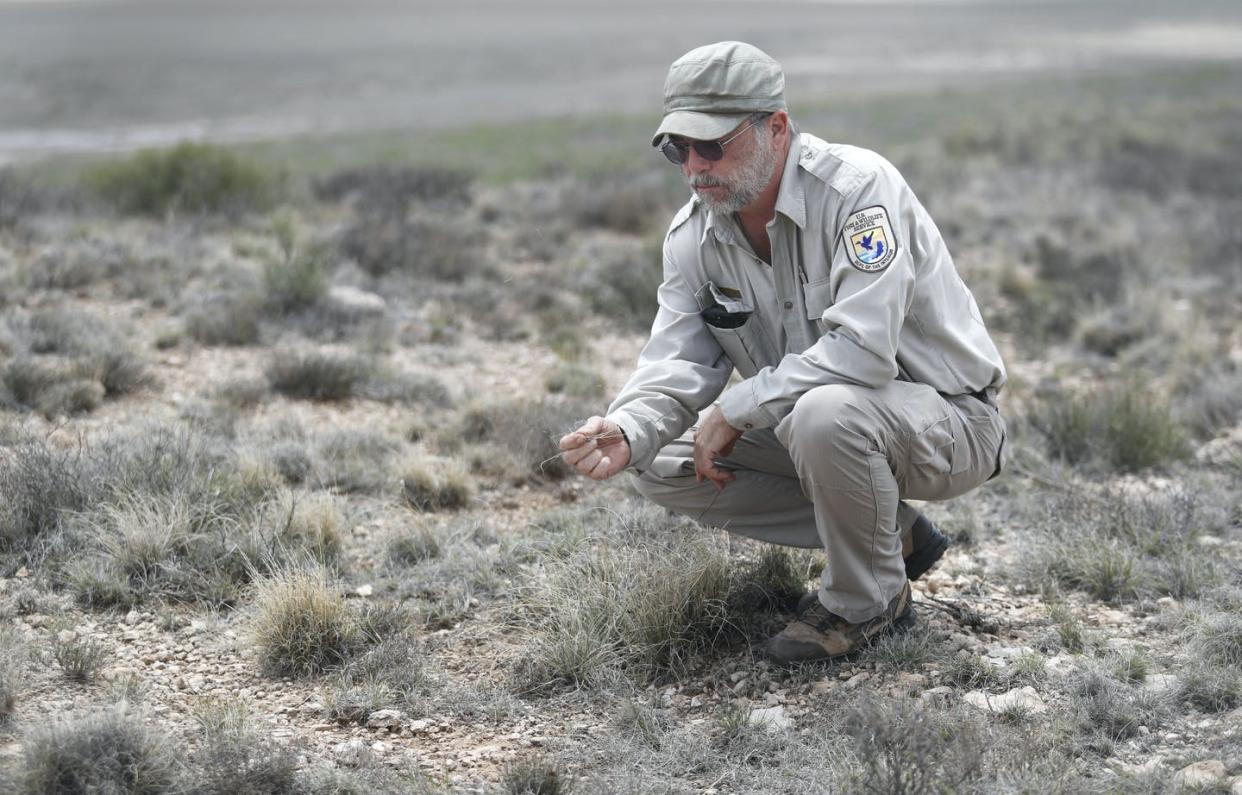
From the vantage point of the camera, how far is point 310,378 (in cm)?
655

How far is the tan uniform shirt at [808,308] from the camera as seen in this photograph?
3.45m

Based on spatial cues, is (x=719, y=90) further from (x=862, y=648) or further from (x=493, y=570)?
(x=493, y=570)

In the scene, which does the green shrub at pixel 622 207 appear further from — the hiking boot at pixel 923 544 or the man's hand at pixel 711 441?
the man's hand at pixel 711 441

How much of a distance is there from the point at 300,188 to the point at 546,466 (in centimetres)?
913

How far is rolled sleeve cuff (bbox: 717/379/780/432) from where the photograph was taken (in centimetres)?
352

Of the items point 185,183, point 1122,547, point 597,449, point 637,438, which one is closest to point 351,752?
point 597,449

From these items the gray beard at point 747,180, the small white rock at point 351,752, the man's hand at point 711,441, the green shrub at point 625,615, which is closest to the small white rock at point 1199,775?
the green shrub at point 625,615

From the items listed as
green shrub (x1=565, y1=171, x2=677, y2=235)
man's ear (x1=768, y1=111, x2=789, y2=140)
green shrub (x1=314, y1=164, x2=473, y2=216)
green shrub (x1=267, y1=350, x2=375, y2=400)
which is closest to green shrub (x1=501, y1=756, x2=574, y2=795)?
man's ear (x1=768, y1=111, x2=789, y2=140)

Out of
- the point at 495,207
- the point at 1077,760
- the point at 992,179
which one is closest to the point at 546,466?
the point at 1077,760

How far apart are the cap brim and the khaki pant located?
80cm

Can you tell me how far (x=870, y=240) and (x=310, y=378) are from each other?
389 cm

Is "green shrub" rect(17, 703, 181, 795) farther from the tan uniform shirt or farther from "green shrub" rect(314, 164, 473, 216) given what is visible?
"green shrub" rect(314, 164, 473, 216)

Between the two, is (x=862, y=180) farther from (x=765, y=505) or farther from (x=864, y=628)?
(x=864, y=628)

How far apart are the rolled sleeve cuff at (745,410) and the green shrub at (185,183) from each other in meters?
8.51
